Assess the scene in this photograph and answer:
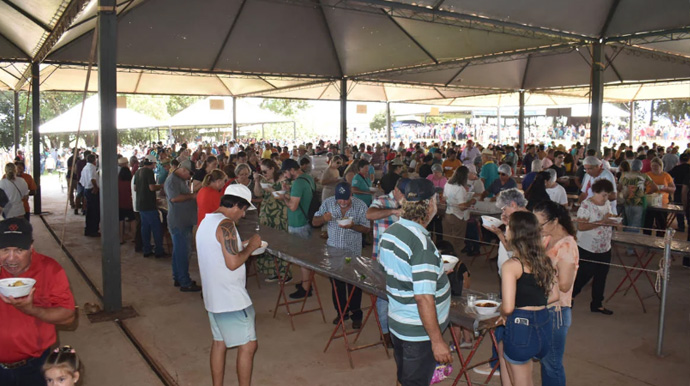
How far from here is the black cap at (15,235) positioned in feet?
7.71

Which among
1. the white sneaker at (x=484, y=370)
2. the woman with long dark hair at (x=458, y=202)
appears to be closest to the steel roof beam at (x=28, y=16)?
the woman with long dark hair at (x=458, y=202)

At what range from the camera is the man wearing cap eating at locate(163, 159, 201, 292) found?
6.31 meters

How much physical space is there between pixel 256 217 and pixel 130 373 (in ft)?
11.0

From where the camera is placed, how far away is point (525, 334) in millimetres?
2951

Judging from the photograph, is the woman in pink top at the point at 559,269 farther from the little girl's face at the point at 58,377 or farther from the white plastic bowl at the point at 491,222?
the little girl's face at the point at 58,377

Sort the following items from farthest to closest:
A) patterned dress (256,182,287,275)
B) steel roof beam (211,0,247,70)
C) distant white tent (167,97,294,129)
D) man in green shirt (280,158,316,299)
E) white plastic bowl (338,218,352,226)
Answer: distant white tent (167,97,294,129) < steel roof beam (211,0,247,70) < patterned dress (256,182,287,275) < man in green shirt (280,158,316,299) < white plastic bowl (338,218,352,226)

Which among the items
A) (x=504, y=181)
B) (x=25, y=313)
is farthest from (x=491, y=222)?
(x=504, y=181)

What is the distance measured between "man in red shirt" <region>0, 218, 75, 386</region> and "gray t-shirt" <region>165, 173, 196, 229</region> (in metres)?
3.83

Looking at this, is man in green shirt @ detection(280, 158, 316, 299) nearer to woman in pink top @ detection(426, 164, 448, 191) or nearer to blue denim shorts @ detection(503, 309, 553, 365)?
woman in pink top @ detection(426, 164, 448, 191)

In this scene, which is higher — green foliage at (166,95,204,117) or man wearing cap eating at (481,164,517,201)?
green foliage at (166,95,204,117)

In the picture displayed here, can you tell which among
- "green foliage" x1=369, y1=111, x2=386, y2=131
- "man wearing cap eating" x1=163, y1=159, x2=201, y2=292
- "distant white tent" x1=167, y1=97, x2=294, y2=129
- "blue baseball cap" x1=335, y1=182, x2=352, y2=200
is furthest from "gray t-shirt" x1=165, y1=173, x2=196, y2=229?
"green foliage" x1=369, y1=111, x2=386, y2=131

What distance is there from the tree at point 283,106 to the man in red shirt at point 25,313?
1555 inches

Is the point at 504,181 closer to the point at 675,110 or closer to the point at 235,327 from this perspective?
the point at 235,327

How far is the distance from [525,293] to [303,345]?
2.48 meters
